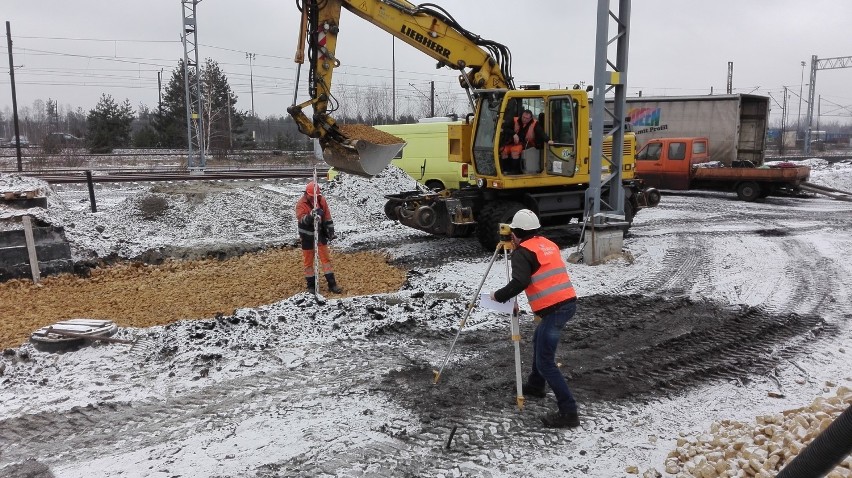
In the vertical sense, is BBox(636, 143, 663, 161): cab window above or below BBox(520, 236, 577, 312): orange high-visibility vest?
above

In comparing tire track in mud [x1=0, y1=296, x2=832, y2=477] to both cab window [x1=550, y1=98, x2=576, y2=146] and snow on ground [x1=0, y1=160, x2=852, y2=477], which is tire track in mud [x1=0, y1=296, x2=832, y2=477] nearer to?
snow on ground [x1=0, y1=160, x2=852, y2=477]

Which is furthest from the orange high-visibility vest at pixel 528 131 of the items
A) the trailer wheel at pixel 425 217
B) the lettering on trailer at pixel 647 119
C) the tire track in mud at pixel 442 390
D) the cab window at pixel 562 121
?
the lettering on trailer at pixel 647 119

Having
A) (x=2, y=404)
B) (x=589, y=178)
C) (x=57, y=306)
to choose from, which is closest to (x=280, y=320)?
(x=2, y=404)

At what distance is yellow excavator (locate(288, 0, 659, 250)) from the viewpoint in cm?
1083

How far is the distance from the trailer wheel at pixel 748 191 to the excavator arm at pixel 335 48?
12.2 m

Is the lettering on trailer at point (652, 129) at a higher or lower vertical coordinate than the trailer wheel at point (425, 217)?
higher

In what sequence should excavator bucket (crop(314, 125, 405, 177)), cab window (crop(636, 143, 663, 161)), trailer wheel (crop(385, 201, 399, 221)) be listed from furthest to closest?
cab window (crop(636, 143, 663, 161)) → trailer wheel (crop(385, 201, 399, 221)) → excavator bucket (crop(314, 125, 405, 177))

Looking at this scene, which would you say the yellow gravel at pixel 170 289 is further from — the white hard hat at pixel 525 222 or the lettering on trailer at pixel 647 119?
the lettering on trailer at pixel 647 119

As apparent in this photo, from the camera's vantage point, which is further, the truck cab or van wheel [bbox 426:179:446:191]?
the truck cab

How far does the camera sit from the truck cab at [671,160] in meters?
20.5

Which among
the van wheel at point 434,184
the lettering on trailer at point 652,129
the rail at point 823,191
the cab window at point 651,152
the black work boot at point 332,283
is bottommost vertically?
the black work boot at point 332,283

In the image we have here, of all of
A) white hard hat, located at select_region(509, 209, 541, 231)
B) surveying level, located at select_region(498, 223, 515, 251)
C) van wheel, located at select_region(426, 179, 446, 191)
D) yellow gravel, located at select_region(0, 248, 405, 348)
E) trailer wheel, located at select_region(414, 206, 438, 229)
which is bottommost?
yellow gravel, located at select_region(0, 248, 405, 348)

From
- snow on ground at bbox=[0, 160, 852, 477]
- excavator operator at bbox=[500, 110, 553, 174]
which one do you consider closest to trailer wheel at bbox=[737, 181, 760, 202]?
snow on ground at bbox=[0, 160, 852, 477]

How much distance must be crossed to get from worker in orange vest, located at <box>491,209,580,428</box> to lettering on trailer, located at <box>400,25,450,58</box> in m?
6.64
